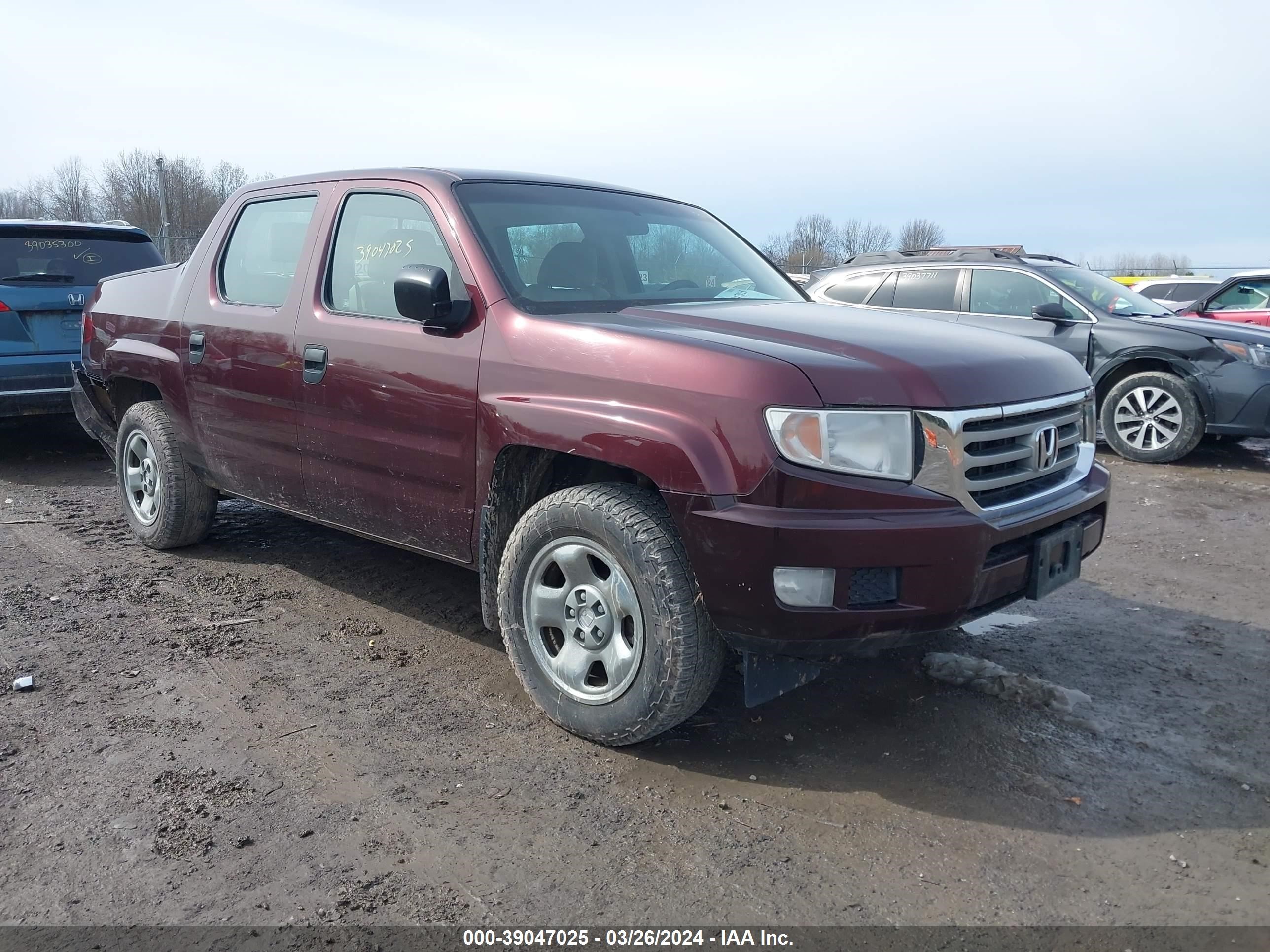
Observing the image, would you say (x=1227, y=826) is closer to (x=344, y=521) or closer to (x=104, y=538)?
(x=344, y=521)

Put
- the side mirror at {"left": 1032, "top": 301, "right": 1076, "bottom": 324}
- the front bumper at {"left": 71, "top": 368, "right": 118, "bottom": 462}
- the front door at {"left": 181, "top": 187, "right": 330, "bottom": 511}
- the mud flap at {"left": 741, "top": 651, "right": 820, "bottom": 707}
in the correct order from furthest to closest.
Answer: the side mirror at {"left": 1032, "top": 301, "right": 1076, "bottom": 324} → the front bumper at {"left": 71, "top": 368, "right": 118, "bottom": 462} → the front door at {"left": 181, "top": 187, "right": 330, "bottom": 511} → the mud flap at {"left": 741, "top": 651, "right": 820, "bottom": 707}

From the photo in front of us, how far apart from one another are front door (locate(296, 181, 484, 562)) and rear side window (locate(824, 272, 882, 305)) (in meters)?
6.18

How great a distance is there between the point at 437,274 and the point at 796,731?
6.39ft

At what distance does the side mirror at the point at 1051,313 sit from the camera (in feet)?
27.0

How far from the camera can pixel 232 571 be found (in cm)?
501

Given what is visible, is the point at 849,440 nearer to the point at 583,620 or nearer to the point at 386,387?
the point at 583,620

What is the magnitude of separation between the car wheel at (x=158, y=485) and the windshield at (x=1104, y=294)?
718cm

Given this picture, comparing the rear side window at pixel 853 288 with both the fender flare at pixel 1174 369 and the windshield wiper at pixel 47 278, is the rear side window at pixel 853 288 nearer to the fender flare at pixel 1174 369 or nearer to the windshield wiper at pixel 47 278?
the fender flare at pixel 1174 369

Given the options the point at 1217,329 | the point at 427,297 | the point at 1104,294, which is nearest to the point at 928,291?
the point at 1104,294

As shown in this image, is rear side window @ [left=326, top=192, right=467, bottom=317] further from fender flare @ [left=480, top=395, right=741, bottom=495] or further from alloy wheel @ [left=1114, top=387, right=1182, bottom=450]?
alloy wheel @ [left=1114, top=387, right=1182, bottom=450]

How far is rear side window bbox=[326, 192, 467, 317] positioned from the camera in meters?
3.77

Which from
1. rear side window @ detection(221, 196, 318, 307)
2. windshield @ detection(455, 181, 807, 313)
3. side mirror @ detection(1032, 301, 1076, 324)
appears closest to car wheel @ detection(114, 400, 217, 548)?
rear side window @ detection(221, 196, 318, 307)

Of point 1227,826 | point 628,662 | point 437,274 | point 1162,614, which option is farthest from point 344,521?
point 1162,614

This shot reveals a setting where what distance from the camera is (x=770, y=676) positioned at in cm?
306
